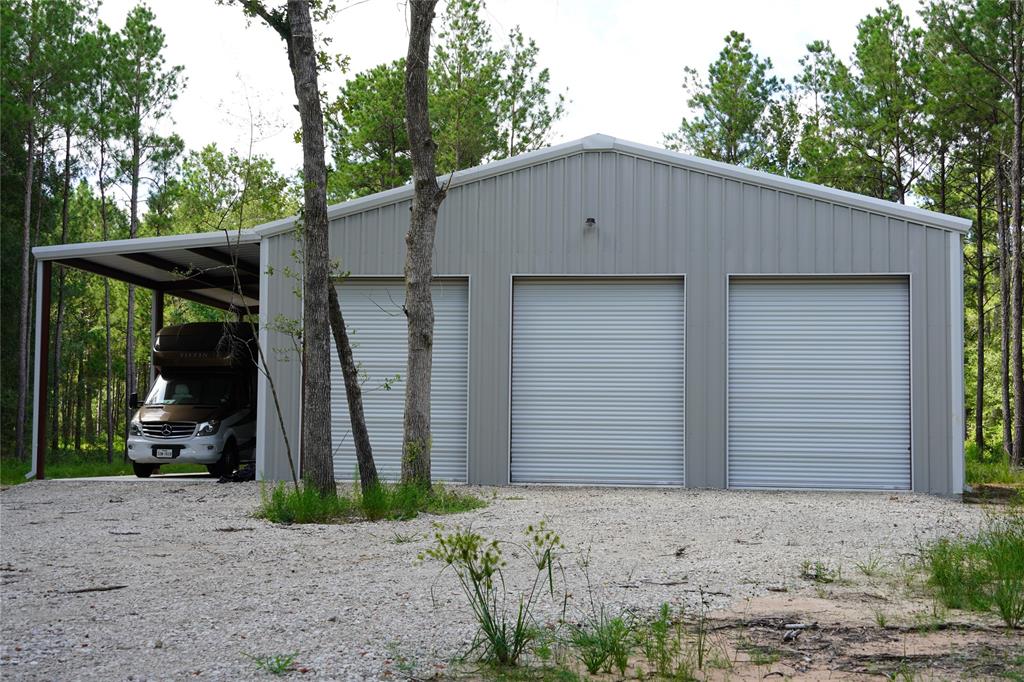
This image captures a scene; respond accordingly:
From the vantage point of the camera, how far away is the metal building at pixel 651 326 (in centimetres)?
1266

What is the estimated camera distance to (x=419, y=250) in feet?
35.7

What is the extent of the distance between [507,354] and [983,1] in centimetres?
1266

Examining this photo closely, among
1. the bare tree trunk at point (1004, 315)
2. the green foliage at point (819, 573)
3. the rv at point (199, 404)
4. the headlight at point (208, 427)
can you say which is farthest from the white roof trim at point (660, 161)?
the bare tree trunk at point (1004, 315)

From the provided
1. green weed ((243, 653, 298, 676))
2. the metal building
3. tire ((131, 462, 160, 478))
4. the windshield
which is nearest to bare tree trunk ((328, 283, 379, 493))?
the metal building

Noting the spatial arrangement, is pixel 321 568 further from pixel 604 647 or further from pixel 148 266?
pixel 148 266

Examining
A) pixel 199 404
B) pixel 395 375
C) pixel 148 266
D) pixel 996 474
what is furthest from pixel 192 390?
pixel 996 474

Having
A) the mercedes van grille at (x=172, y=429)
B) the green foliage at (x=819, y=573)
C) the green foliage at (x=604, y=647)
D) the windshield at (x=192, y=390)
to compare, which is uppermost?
the windshield at (x=192, y=390)

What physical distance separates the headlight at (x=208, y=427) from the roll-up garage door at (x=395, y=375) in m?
1.95

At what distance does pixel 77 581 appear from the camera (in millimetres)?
6086

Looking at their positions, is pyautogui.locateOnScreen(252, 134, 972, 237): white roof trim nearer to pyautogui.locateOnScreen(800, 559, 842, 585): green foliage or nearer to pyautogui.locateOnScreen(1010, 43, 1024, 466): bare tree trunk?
pyautogui.locateOnScreen(1010, 43, 1024, 466): bare tree trunk

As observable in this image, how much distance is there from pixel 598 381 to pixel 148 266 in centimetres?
748

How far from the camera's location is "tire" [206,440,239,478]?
570 inches

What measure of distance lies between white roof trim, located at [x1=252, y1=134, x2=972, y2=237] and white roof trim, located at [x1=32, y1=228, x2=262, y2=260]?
0.46 metres

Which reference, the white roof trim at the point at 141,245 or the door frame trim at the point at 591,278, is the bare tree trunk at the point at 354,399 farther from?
the white roof trim at the point at 141,245
